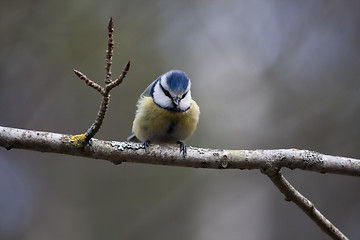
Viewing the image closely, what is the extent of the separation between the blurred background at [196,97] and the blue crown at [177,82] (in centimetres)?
230

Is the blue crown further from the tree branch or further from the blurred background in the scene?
the blurred background

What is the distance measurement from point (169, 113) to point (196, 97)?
9.17 feet

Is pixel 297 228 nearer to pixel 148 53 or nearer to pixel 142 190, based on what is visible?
pixel 142 190

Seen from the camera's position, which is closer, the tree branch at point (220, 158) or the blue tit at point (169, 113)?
the tree branch at point (220, 158)

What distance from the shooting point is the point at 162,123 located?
282 cm

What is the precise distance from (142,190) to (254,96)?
1938mm

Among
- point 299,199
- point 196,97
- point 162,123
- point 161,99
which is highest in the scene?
point 196,97

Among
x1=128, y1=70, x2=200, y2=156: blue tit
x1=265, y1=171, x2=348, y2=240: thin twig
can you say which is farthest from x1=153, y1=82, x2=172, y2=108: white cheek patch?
x1=265, y1=171, x2=348, y2=240: thin twig

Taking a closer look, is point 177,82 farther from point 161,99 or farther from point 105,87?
point 105,87

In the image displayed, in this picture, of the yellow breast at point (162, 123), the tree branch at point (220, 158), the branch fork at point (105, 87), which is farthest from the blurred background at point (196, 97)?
the branch fork at point (105, 87)

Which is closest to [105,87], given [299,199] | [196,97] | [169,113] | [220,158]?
[220,158]

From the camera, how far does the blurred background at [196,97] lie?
4676 millimetres

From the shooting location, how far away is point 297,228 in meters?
4.55

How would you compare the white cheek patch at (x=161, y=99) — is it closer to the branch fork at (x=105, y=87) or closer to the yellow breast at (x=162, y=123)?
the yellow breast at (x=162, y=123)
